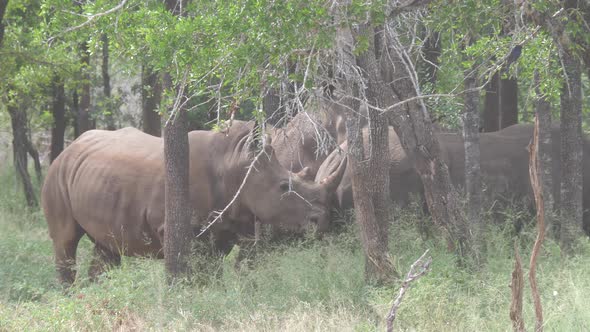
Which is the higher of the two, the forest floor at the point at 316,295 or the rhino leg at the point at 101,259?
the forest floor at the point at 316,295

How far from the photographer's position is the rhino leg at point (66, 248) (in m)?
11.6

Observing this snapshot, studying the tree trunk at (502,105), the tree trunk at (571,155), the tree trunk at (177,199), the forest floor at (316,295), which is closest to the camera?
the forest floor at (316,295)

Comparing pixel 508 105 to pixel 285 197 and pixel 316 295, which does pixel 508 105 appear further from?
pixel 316 295

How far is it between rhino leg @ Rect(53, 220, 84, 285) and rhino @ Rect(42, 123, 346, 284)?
0.01 meters

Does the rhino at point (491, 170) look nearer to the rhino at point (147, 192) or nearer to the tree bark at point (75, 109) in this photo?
the rhino at point (147, 192)

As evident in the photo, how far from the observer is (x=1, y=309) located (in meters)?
8.84

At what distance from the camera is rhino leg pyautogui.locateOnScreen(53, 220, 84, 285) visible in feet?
37.9

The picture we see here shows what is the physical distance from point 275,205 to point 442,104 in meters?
3.16

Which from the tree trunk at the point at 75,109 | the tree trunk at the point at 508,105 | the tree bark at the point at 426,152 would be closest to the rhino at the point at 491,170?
the tree bark at the point at 426,152

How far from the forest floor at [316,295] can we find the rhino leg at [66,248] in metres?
1.26

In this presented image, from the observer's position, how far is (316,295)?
28.0ft

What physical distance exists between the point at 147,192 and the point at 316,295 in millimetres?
2919

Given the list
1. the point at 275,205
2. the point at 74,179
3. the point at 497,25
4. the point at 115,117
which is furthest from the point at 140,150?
the point at 115,117

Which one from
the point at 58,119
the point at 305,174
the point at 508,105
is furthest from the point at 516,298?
the point at 58,119
